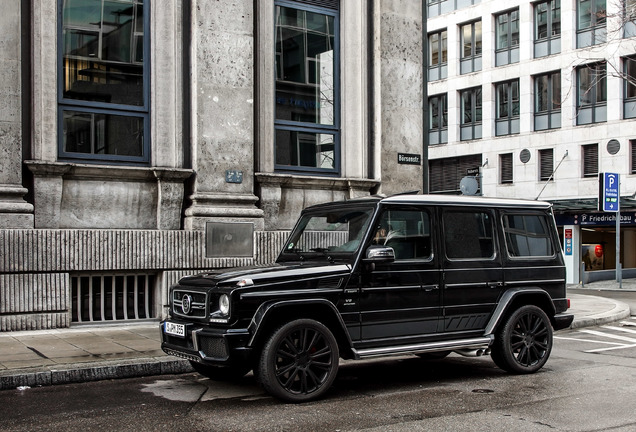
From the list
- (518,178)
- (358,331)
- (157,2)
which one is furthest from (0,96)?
(518,178)

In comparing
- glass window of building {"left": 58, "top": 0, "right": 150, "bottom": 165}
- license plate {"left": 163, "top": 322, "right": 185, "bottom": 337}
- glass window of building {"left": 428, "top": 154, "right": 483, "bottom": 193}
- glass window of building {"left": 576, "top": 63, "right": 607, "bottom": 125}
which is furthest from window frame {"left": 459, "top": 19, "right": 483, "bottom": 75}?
license plate {"left": 163, "top": 322, "right": 185, "bottom": 337}

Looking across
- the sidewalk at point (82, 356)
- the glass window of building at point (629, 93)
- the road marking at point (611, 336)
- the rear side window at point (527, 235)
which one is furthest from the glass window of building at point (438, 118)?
the rear side window at point (527, 235)

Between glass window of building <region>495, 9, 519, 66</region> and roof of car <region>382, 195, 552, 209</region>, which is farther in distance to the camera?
glass window of building <region>495, 9, 519, 66</region>

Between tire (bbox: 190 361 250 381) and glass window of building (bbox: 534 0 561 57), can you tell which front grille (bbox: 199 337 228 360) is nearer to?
tire (bbox: 190 361 250 381)

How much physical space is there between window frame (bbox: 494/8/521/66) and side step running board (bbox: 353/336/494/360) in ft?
111

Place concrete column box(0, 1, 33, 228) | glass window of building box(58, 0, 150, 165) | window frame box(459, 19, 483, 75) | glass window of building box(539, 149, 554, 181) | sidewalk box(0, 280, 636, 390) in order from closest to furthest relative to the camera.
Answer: sidewalk box(0, 280, 636, 390) → concrete column box(0, 1, 33, 228) → glass window of building box(58, 0, 150, 165) → glass window of building box(539, 149, 554, 181) → window frame box(459, 19, 483, 75)

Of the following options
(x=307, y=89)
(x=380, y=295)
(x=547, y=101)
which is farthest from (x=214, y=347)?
(x=547, y=101)

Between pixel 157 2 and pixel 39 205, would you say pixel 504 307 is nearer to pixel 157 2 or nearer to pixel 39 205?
pixel 39 205

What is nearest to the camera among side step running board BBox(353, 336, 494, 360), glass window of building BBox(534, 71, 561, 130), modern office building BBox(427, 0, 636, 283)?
side step running board BBox(353, 336, 494, 360)

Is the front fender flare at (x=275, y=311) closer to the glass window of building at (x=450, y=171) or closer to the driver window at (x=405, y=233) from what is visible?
the driver window at (x=405, y=233)

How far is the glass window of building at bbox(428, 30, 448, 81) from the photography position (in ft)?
143

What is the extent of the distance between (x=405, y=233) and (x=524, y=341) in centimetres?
201

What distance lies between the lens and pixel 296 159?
47.4 ft

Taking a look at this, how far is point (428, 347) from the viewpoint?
7879 millimetres
